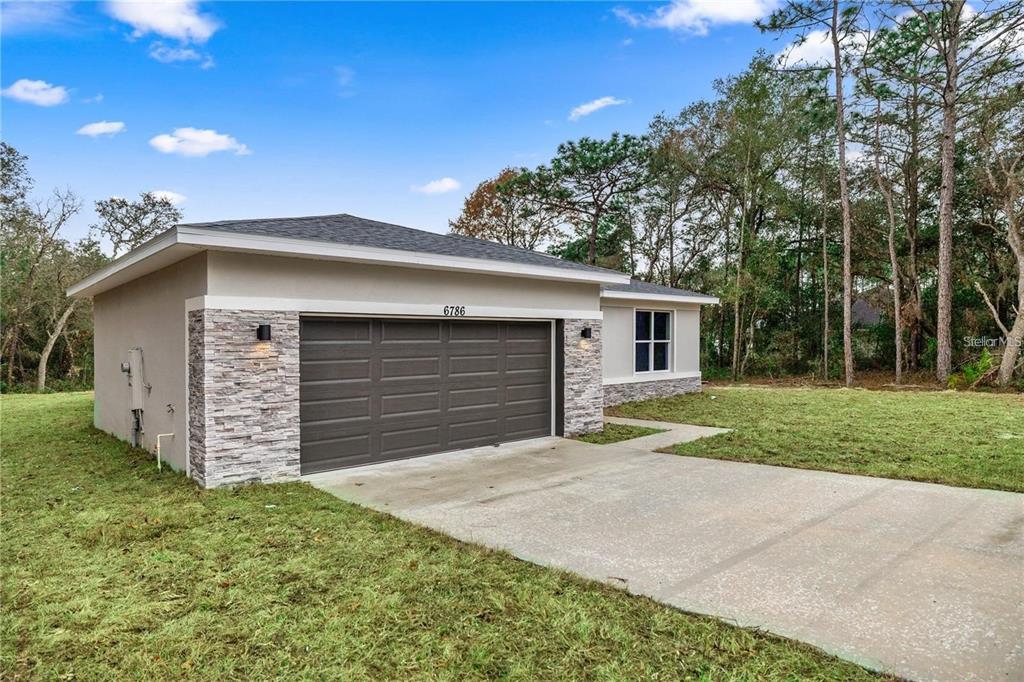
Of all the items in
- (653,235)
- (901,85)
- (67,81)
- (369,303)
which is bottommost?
(369,303)

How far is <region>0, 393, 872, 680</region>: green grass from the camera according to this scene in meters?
2.72

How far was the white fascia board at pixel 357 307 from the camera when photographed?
20.0ft


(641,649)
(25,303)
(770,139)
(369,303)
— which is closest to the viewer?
(641,649)

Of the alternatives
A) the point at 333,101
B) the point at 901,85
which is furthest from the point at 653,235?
the point at 333,101

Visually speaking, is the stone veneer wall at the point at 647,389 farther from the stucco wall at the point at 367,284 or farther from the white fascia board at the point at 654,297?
the stucco wall at the point at 367,284

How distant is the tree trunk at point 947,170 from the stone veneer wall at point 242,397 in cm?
1843

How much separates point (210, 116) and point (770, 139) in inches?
676

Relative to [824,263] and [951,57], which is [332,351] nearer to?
[951,57]

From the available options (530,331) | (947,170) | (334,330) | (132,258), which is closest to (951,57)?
(947,170)

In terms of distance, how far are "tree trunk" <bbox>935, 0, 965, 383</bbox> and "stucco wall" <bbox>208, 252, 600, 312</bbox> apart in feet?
46.4

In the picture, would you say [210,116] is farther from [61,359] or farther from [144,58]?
[61,359]

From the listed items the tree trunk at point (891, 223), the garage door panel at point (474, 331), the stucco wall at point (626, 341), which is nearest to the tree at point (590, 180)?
the tree trunk at point (891, 223)

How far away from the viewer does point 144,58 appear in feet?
40.2

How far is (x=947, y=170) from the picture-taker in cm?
1672
